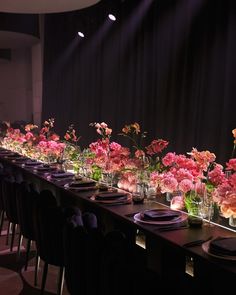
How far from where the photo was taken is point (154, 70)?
7.18 metres

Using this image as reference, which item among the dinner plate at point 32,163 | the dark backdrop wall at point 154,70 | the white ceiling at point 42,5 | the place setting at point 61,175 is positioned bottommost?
the place setting at point 61,175

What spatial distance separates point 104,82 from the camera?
351 inches

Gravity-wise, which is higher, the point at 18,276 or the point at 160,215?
the point at 160,215

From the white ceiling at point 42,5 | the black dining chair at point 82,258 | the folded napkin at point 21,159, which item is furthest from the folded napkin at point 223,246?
the white ceiling at point 42,5

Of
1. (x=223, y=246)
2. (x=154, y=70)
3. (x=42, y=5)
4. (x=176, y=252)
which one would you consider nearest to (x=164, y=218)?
(x=176, y=252)

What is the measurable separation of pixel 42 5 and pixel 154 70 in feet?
7.28

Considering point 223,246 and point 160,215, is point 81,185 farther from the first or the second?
point 223,246

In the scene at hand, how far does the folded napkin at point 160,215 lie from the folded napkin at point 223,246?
447 millimetres

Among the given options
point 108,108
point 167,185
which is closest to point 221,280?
point 167,185

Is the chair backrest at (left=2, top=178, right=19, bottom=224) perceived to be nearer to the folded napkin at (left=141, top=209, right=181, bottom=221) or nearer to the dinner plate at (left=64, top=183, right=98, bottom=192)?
the dinner plate at (left=64, top=183, right=98, bottom=192)

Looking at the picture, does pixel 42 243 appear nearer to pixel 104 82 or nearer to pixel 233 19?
pixel 233 19

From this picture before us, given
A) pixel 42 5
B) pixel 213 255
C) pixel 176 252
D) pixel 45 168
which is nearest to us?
pixel 213 255

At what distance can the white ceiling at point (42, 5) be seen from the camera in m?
5.88

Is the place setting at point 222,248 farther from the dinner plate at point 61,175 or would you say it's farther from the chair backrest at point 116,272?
the dinner plate at point 61,175
